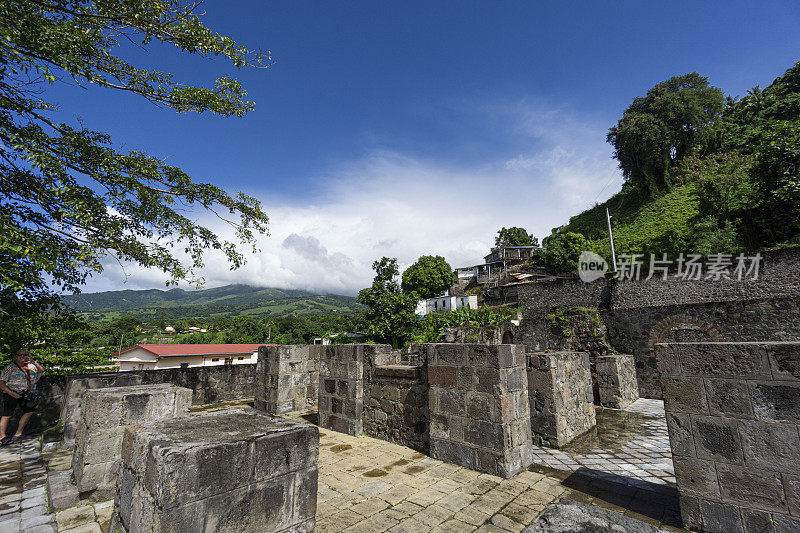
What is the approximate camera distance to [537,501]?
371 centimetres

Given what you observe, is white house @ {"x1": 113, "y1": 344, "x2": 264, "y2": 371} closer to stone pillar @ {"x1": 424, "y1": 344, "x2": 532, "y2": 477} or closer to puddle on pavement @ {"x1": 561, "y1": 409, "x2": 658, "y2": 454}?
stone pillar @ {"x1": 424, "y1": 344, "x2": 532, "y2": 477}

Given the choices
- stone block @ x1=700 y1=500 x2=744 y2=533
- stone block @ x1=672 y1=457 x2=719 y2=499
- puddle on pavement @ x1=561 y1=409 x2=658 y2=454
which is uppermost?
stone block @ x1=672 y1=457 x2=719 y2=499

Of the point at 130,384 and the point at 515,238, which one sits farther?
the point at 515,238

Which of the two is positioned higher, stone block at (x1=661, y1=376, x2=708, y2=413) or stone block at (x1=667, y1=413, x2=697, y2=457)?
stone block at (x1=661, y1=376, x2=708, y2=413)

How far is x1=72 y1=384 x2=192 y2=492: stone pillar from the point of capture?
3.68 metres

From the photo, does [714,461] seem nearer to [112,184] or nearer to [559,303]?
[112,184]

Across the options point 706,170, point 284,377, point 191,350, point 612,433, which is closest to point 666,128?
point 706,170

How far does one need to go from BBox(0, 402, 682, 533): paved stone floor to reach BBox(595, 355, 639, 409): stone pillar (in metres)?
5.21

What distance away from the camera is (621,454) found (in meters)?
5.30

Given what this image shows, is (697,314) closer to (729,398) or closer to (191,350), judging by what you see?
(729,398)

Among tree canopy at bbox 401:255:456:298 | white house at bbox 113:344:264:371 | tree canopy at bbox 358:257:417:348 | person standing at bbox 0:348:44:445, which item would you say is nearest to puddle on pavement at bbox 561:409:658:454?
person standing at bbox 0:348:44:445

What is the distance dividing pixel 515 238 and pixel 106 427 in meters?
61.6

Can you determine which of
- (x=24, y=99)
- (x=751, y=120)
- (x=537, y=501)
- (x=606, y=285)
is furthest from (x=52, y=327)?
(x=751, y=120)

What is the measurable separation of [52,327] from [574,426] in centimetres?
1050
